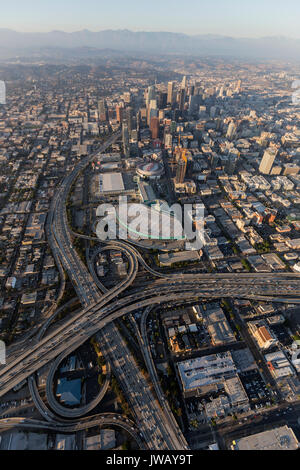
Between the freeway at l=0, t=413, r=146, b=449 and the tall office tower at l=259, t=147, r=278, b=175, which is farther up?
the tall office tower at l=259, t=147, r=278, b=175

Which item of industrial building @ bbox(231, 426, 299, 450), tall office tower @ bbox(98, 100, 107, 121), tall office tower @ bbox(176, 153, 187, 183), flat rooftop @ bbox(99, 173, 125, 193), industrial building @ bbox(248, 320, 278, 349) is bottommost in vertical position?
industrial building @ bbox(231, 426, 299, 450)

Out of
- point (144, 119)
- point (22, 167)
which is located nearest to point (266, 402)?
point (22, 167)

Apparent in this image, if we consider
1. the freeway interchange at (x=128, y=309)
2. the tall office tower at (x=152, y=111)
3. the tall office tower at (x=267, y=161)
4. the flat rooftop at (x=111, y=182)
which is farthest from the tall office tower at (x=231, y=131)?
the freeway interchange at (x=128, y=309)

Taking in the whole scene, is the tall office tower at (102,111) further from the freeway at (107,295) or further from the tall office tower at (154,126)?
the freeway at (107,295)

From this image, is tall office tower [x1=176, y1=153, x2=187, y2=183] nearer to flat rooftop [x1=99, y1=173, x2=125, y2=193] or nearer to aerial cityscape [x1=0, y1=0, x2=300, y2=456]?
aerial cityscape [x1=0, y1=0, x2=300, y2=456]

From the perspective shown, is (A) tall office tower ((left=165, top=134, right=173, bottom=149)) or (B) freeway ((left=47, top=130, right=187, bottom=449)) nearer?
(B) freeway ((left=47, top=130, right=187, bottom=449))

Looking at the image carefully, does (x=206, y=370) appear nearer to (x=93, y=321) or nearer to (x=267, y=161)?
(x=93, y=321)

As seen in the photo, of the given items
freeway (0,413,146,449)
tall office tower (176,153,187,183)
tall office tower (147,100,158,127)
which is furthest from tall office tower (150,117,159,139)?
freeway (0,413,146,449)
